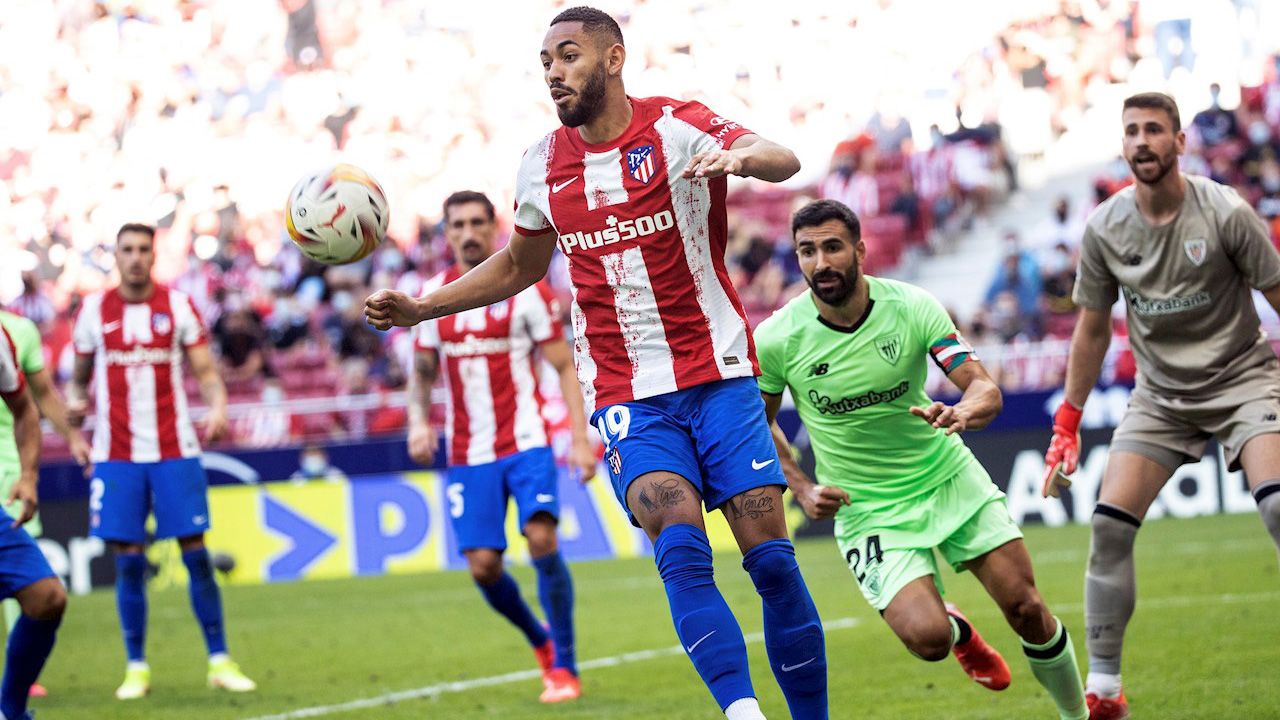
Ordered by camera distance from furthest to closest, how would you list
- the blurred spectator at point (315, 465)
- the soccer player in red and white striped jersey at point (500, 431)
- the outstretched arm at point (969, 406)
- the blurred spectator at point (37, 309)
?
the blurred spectator at point (37, 309), the blurred spectator at point (315, 465), the soccer player in red and white striped jersey at point (500, 431), the outstretched arm at point (969, 406)

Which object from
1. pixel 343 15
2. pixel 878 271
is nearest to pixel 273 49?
pixel 343 15

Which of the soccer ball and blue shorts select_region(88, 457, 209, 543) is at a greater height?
the soccer ball

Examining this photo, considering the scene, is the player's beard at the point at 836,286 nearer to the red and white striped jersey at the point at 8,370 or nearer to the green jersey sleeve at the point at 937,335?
the green jersey sleeve at the point at 937,335

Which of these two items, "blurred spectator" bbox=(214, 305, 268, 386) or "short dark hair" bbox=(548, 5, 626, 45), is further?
"blurred spectator" bbox=(214, 305, 268, 386)

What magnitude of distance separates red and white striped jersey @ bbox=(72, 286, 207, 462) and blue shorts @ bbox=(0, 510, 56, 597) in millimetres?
3267

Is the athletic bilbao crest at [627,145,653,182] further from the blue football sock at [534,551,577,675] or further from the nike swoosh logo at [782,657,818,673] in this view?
the blue football sock at [534,551,577,675]

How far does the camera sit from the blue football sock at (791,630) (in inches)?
203

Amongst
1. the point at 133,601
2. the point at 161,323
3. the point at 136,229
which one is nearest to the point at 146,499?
the point at 133,601

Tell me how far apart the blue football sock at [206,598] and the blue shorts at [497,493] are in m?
1.61

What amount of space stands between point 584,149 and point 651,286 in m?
0.53

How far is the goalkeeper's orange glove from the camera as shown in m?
6.56

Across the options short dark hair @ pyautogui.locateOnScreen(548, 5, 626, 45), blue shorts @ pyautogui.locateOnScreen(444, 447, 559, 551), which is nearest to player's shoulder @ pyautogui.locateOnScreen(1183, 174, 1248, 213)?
short dark hair @ pyautogui.locateOnScreen(548, 5, 626, 45)

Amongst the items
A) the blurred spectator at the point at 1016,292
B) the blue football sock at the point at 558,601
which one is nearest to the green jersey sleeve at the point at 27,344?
the blue football sock at the point at 558,601

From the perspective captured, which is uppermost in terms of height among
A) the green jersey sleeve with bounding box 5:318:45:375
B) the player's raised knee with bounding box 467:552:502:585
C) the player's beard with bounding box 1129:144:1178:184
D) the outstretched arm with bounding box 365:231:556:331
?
the player's beard with bounding box 1129:144:1178:184
